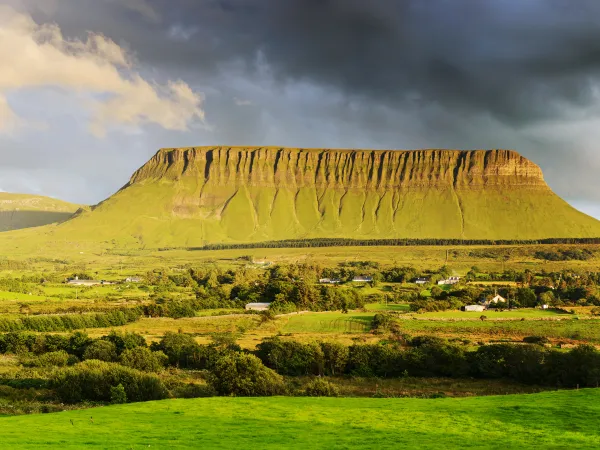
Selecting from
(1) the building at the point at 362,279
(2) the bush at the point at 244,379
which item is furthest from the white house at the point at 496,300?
(2) the bush at the point at 244,379

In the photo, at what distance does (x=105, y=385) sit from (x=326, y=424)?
21.5 meters

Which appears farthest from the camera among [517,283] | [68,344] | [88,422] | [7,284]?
[7,284]

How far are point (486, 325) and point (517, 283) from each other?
183 ft

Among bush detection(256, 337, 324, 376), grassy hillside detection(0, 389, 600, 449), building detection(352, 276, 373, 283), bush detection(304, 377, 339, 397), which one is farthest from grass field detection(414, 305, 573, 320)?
grassy hillside detection(0, 389, 600, 449)

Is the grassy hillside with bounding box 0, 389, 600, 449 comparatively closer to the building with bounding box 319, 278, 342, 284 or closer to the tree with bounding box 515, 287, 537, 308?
the tree with bounding box 515, 287, 537, 308

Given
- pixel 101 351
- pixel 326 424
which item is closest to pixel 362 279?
pixel 101 351

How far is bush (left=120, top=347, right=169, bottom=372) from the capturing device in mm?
52156

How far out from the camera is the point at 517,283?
128750mm

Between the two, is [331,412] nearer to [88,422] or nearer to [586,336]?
[88,422]

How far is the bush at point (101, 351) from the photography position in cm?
5731

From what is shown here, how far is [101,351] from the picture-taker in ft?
191

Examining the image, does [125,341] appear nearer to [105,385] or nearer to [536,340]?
[105,385]

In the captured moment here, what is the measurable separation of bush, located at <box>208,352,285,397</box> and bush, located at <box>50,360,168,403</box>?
12.5ft

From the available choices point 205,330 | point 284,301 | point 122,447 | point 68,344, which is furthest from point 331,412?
point 284,301
